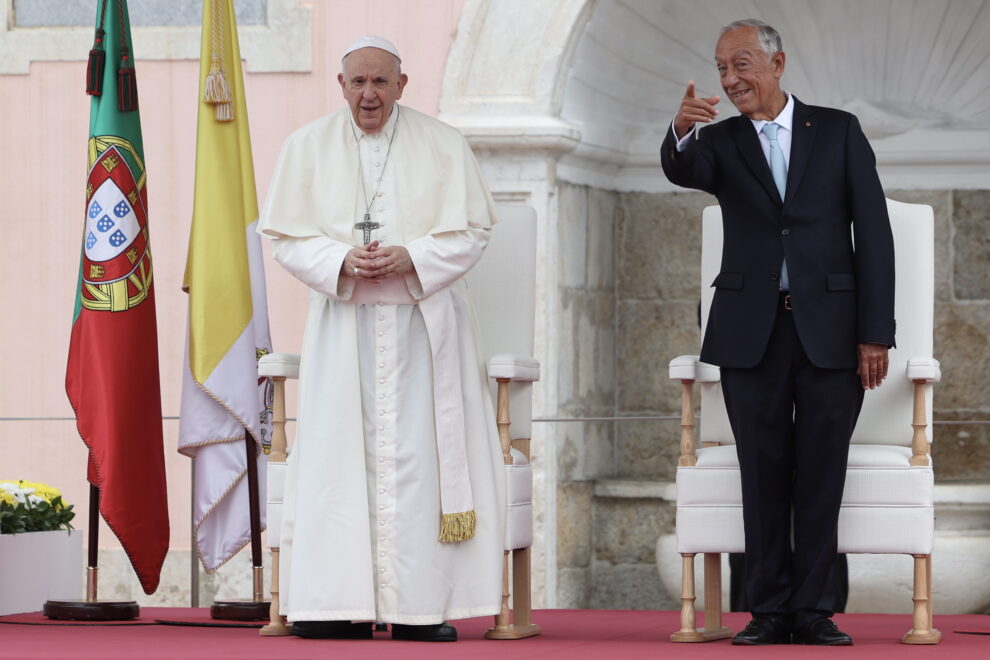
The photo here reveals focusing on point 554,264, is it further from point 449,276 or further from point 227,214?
point 449,276

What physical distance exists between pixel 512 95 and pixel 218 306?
1.80 metres

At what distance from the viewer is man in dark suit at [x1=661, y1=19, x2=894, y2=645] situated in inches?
185

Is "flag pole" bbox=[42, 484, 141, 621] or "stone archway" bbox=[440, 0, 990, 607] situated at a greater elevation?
"stone archway" bbox=[440, 0, 990, 607]

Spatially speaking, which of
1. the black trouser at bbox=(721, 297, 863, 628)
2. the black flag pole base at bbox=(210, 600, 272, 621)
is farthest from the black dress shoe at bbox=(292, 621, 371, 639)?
the black trouser at bbox=(721, 297, 863, 628)

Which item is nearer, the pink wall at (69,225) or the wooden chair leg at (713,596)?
the wooden chair leg at (713,596)

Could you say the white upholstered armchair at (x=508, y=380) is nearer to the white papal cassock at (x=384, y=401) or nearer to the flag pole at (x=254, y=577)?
the white papal cassock at (x=384, y=401)

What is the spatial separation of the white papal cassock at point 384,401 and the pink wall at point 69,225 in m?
2.36

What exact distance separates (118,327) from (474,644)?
68.4 inches

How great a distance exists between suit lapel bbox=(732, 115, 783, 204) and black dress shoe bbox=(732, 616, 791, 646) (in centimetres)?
108

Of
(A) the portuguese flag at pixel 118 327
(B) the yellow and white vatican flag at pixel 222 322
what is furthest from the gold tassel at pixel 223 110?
(A) the portuguese flag at pixel 118 327

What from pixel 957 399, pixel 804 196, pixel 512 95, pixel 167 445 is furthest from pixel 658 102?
pixel 804 196

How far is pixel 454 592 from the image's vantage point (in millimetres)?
4832

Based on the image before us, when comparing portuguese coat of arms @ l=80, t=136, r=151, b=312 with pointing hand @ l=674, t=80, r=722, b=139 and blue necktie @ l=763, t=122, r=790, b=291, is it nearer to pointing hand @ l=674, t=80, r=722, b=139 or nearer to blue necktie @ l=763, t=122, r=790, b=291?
pointing hand @ l=674, t=80, r=722, b=139

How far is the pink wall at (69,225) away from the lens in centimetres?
732
